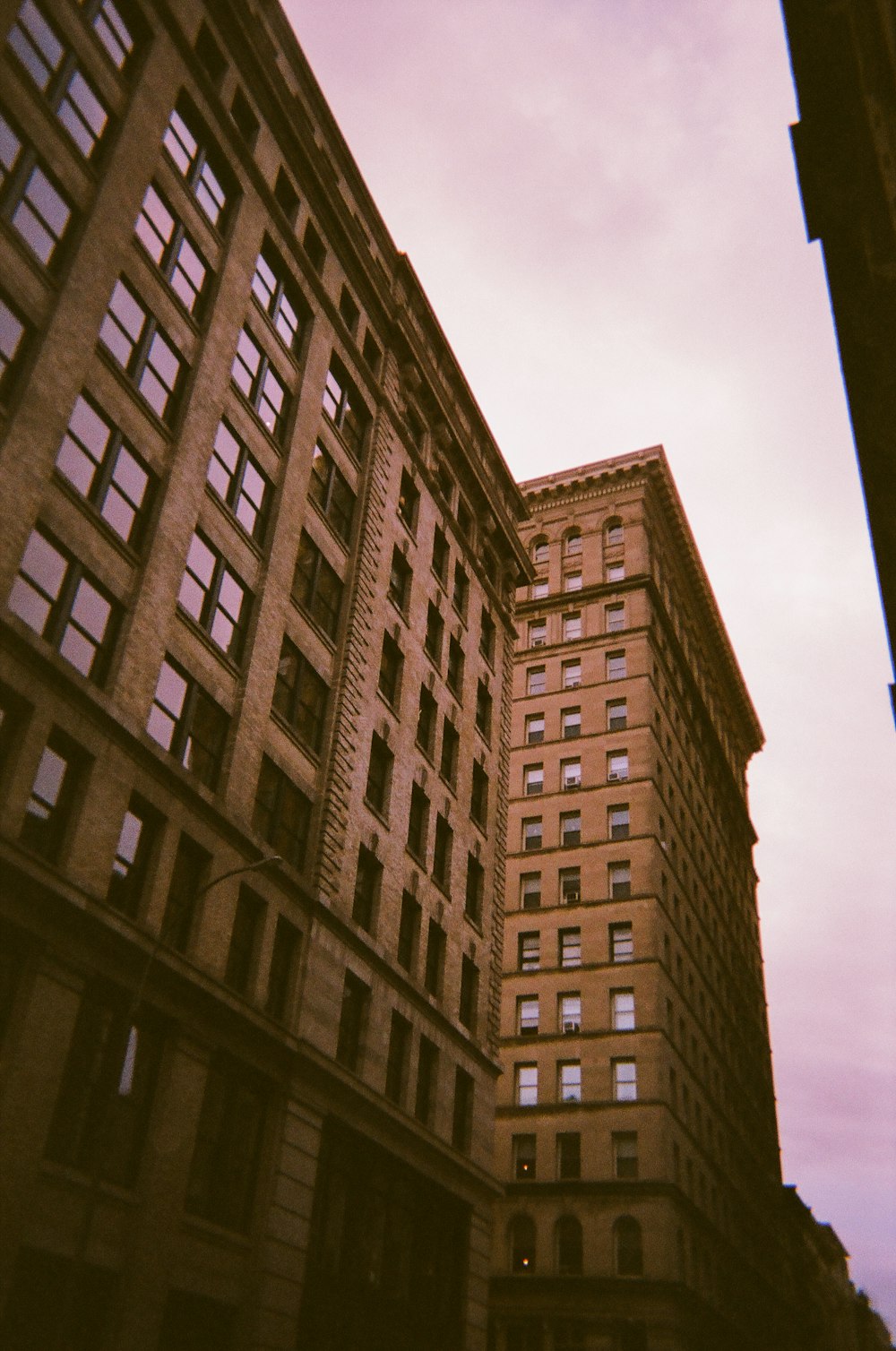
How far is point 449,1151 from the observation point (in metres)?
35.0

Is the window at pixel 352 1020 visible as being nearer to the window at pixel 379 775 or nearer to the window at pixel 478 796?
the window at pixel 379 775

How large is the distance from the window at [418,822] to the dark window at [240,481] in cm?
1118

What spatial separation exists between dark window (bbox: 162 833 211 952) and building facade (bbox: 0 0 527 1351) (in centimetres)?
11

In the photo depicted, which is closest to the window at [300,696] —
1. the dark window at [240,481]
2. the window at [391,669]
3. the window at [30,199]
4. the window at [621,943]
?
the dark window at [240,481]

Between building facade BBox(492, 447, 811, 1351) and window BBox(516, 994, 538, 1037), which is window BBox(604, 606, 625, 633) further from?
window BBox(516, 994, 538, 1037)

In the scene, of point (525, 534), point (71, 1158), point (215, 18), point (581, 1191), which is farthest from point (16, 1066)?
point (525, 534)

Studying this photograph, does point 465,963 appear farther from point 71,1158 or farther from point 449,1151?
point 71,1158

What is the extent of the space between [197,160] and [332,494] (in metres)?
10.3

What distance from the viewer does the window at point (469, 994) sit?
131 ft

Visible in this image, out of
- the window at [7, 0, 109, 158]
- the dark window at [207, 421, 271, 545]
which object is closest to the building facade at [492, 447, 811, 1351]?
the dark window at [207, 421, 271, 545]

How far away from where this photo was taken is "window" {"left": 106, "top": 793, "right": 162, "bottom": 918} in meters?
23.7

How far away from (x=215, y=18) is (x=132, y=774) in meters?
23.3

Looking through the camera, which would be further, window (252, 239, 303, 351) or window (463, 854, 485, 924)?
window (463, 854, 485, 924)

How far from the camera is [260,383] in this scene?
33312 millimetres
